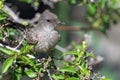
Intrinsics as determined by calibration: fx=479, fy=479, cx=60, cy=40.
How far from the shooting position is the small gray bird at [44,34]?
4.96 meters

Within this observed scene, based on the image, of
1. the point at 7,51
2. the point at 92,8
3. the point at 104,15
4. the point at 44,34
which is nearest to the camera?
the point at 7,51

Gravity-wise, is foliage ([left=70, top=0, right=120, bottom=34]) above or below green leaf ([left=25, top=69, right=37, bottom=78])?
above

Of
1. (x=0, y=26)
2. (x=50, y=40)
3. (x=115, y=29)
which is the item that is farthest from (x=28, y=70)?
(x=115, y=29)

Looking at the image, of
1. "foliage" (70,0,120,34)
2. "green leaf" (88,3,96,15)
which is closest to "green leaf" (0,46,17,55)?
"green leaf" (88,3,96,15)

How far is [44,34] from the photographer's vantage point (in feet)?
17.0

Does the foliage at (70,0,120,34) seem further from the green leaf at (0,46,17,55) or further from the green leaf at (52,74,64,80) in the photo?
the green leaf at (0,46,17,55)

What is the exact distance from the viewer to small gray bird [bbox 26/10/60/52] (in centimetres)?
496

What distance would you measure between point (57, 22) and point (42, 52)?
1.31ft

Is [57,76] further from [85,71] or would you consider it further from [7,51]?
[7,51]

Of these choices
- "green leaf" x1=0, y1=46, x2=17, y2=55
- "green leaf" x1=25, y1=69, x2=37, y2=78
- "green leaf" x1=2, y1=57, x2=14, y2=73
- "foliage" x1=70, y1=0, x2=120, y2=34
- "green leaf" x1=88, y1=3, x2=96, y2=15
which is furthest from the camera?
"foliage" x1=70, y1=0, x2=120, y2=34

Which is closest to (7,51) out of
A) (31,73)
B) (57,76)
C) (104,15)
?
(31,73)

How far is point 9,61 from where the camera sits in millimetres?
4043

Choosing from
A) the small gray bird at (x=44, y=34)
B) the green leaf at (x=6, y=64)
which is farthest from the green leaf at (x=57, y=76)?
the small gray bird at (x=44, y=34)

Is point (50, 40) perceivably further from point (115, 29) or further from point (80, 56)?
point (115, 29)
